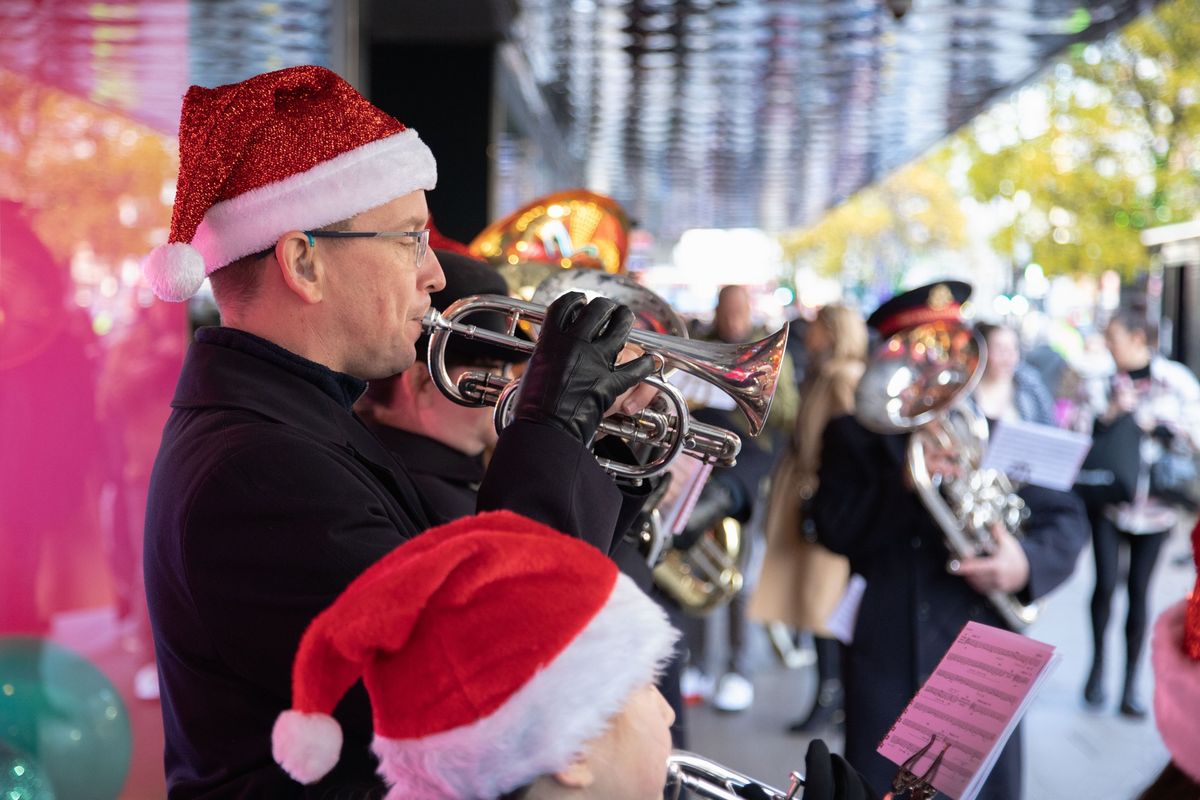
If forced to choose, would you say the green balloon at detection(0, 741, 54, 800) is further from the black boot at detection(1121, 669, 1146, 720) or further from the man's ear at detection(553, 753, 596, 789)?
the black boot at detection(1121, 669, 1146, 720)

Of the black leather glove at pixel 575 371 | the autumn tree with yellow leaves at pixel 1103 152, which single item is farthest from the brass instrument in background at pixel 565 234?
the autumn tree with yellow leaves at pixel 1103 152

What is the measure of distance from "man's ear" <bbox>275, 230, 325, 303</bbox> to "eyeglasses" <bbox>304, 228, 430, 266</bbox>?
0.01 meters

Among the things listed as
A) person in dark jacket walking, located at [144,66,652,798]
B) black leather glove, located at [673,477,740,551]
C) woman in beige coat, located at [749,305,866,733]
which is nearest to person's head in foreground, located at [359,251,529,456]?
person in dark jacket walking, located at [144,66,652,798]

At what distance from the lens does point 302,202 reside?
5.64 ft

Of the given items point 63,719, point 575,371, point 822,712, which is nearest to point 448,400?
point 575,371

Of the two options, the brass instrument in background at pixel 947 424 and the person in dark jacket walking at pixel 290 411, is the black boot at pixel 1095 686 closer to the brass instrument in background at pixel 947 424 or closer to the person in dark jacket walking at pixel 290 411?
the brass instrument in background at pixel 947 424

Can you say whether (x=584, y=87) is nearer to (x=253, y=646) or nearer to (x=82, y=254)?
(x=82, y=254)

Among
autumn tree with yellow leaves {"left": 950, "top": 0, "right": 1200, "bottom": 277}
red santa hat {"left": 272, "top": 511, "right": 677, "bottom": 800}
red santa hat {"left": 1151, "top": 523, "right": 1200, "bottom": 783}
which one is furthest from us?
autumn tree with yellow leaves {"left": 950, "top": 0, "right": 1200, "bottom": 277}

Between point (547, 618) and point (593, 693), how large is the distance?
→ 0.29 feet

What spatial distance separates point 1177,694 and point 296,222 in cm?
129

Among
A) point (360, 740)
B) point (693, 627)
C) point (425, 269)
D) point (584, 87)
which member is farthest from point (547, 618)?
point (584, 87)

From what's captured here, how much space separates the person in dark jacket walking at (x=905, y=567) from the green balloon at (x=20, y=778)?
2.14m

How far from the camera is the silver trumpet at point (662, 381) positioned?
2031 mm

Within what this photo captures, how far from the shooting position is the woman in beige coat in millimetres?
5828
